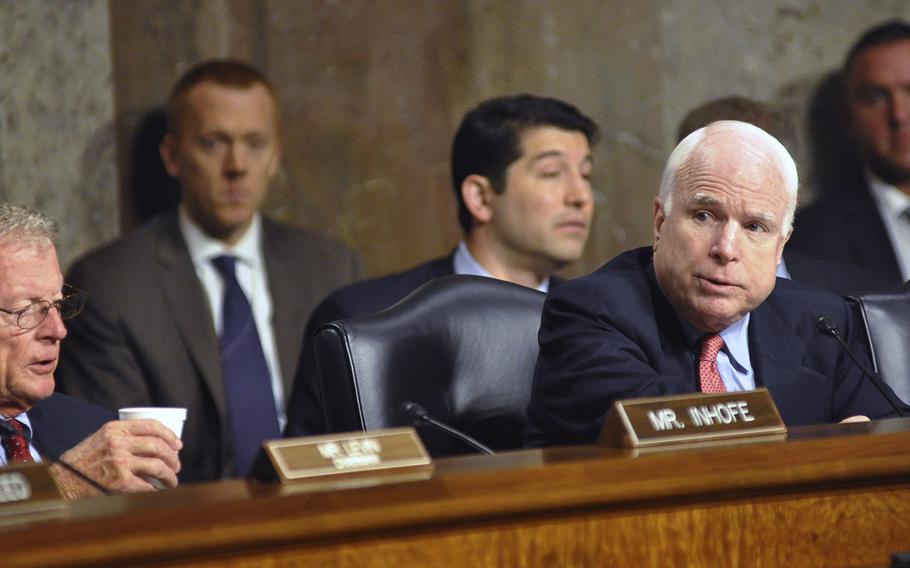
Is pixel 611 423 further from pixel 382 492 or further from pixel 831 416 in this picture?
pixel 831 416

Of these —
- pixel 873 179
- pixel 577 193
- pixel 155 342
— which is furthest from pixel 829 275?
pixel 155 342

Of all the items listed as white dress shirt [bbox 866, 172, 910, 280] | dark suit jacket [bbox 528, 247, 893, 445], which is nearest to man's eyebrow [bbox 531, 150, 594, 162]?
white dress shirt [bbox 866, 172, 910, 280]

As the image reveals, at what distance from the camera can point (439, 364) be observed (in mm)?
2600

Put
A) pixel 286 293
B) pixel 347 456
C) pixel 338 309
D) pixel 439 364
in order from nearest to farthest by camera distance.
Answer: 1. pixel 347 456
2. pixel 439 364
3. pixel 338 309
4. pixel 286 293

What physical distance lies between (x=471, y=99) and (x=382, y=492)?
3232 millimetres

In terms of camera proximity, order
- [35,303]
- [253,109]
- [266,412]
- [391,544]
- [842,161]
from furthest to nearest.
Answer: [842,161], [253,109], [266,412], [35,303], [391,544]

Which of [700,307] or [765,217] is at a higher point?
[765,217]

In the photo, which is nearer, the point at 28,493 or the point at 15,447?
the point at 28,493

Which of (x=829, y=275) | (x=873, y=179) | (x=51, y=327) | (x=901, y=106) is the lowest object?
(x=829, y=275)

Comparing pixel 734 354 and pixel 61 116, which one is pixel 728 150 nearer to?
pixel 734 354

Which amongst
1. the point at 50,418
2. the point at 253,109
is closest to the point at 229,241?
the point at 253,109

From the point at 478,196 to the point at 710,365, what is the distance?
178 cm

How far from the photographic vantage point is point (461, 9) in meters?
4.68

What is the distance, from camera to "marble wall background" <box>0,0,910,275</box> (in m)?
4.21
